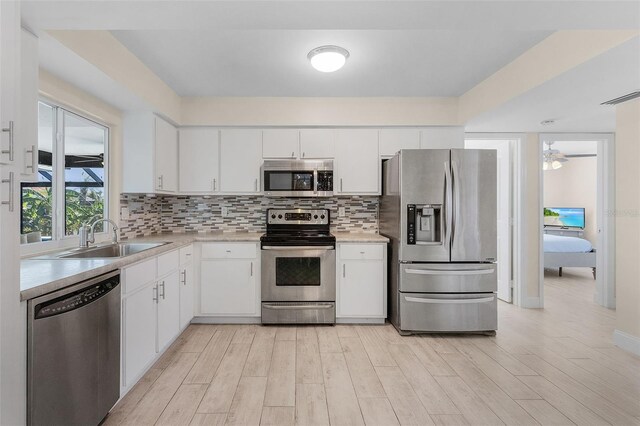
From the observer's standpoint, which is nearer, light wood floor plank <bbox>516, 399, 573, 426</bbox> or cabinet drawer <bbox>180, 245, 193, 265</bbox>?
light wood floor plank <bbox>516, 399, 573, 426</bbox>

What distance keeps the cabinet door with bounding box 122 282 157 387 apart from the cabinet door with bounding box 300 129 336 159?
2.06 meters

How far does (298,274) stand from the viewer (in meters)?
3.31

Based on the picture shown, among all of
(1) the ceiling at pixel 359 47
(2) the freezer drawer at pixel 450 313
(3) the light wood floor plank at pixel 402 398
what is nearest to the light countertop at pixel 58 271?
(1) the ceiling at pixel 359 47

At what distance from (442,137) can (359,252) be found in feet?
5.42

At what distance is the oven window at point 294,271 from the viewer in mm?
3305

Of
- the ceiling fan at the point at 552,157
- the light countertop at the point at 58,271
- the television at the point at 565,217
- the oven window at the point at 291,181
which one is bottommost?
the light countertop at the point at 58,271

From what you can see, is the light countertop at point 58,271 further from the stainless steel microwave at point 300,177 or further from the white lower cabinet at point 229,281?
the stainless steel microwave at point 300,177

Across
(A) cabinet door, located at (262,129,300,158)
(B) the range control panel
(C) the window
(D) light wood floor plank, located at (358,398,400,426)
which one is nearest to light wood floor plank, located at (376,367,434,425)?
(D) light wood floor plank, located at (358,398,400,426)

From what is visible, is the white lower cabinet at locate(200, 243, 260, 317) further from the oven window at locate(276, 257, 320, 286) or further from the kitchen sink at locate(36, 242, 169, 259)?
the kitchen sink at locate(36, 242, 169, 259)

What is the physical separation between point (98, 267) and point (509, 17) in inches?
96.4

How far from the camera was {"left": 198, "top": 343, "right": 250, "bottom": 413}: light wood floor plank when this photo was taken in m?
1.95

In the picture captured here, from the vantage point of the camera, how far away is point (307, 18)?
1.54 meters

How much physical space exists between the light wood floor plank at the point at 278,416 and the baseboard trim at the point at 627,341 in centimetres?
294

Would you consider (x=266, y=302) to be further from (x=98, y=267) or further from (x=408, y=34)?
(x=408, y=34)
